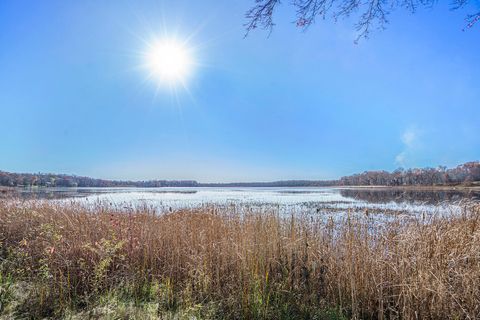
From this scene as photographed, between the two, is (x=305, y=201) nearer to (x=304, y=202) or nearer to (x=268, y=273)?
(x=304, y=202)

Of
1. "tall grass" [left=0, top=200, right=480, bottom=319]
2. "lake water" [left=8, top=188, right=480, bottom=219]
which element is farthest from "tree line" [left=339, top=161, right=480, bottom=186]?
"tall grass" [left=0, top=200, right=480, bottom=319]

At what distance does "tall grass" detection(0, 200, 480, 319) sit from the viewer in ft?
11.9

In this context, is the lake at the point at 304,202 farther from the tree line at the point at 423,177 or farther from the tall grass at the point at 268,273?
the tree line at the point at 423,177

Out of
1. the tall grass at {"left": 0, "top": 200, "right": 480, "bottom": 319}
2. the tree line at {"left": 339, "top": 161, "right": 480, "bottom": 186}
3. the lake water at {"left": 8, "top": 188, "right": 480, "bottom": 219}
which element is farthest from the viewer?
the tree line at {"left": 339, "top": 161, "right": 480, "bottom": 186}

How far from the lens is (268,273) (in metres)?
4.61

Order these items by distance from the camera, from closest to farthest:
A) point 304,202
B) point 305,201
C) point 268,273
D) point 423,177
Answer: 1. point 268,273
2. point 304,202
3. point 305,201
4. point 423,177

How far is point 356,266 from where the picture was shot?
4148 mm

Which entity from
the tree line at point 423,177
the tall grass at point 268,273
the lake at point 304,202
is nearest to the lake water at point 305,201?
the lake at point 304,202

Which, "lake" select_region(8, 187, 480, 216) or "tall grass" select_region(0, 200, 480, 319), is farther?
"lake" select_region(8, 187, 480, 216)

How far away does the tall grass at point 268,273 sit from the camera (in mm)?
3629

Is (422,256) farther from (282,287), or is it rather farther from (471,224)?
(282,287)

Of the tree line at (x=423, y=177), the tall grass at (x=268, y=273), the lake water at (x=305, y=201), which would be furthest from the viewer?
the tree line at (x=423, y=177)

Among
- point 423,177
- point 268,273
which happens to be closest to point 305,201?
point 268,273

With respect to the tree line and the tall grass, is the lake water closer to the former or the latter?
the tall grass
